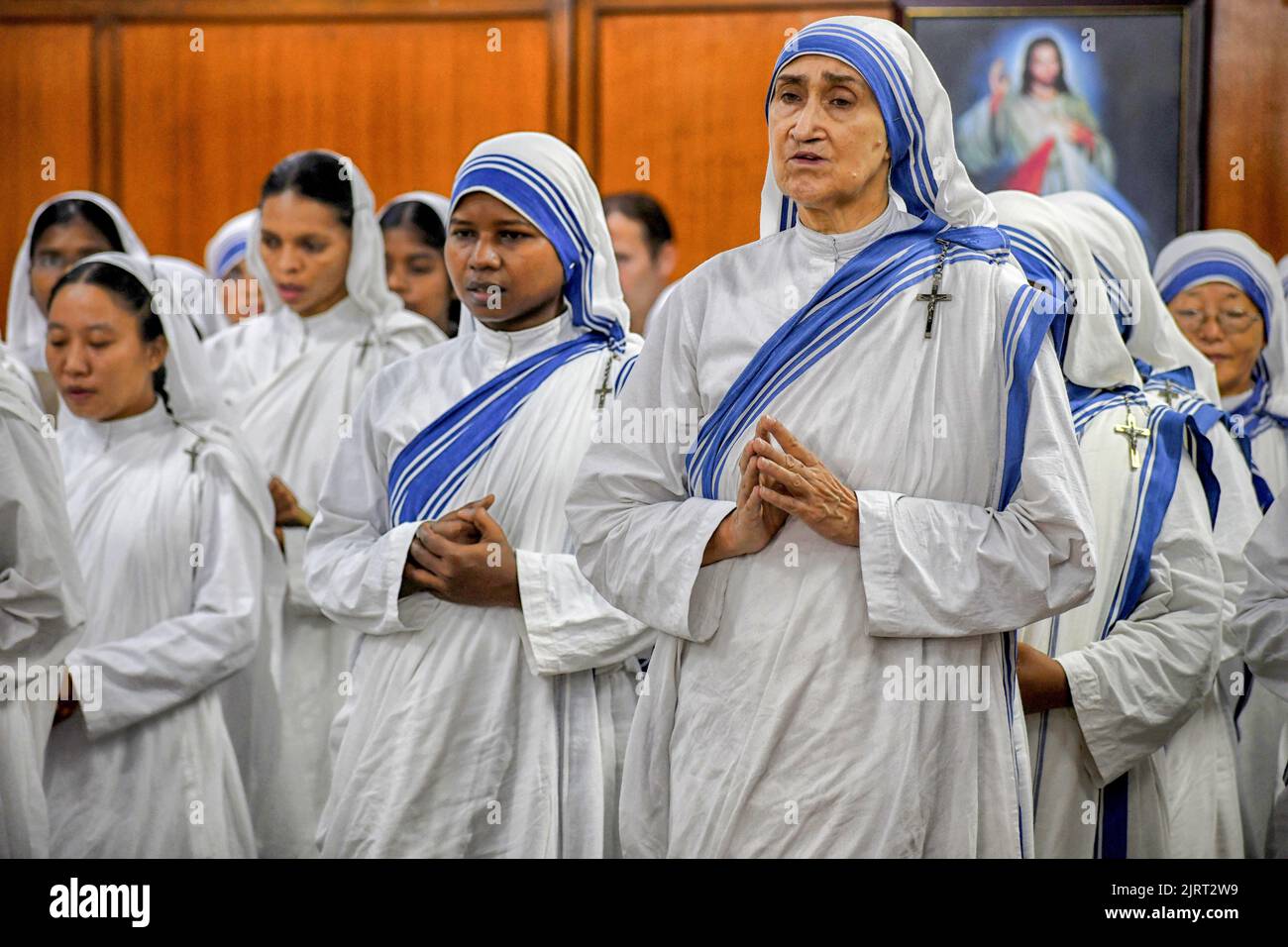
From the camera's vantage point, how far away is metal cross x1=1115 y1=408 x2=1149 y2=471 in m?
2.92

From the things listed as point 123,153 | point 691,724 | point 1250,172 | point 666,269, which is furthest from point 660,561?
point 123,153

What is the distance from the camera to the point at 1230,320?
3895 millimetres

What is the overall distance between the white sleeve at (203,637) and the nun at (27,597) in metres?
0.18

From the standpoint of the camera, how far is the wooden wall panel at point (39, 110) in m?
5.06

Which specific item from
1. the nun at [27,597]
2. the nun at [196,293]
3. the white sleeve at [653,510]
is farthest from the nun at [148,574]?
the white sleeve at [653,510]

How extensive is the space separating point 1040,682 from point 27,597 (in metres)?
1.69

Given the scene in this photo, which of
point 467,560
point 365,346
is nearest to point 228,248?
point 365,346

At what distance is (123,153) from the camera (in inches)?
209

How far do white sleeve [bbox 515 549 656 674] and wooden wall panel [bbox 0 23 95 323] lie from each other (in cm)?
285

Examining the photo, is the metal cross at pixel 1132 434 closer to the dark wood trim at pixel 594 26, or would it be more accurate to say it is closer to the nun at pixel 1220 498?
the nun at pixel 1220 498

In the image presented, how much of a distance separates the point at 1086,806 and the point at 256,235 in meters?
2.50

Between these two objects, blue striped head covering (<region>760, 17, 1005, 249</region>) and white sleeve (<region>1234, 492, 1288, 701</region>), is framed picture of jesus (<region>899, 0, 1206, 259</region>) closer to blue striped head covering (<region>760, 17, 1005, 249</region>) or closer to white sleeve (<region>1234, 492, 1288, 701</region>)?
white sleeve (<region>1234, 492, 1288, 701</region>)

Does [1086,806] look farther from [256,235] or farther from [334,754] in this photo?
[256,235]

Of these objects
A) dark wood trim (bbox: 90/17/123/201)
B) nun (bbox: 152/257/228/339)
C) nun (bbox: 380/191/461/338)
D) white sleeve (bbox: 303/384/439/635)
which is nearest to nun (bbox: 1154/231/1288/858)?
nun (bbox: 380/191/461/338)
